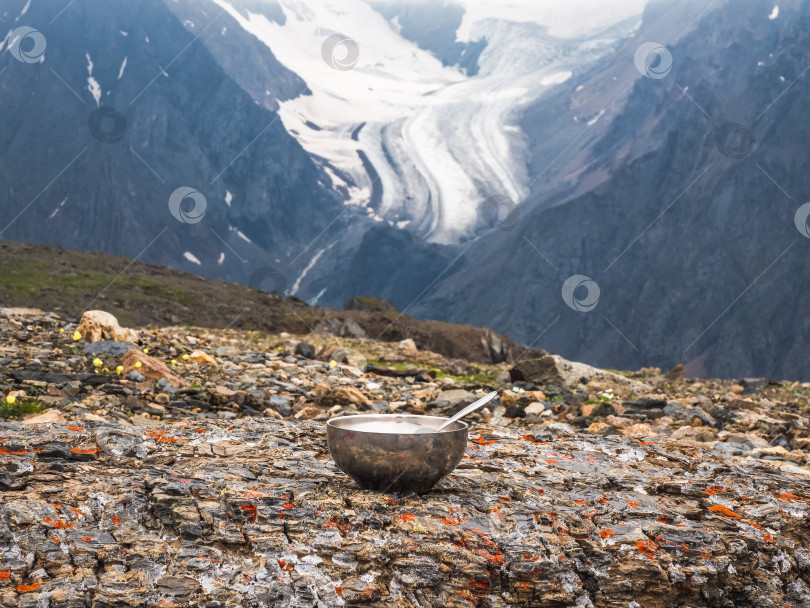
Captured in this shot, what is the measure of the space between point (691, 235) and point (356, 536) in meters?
66.0

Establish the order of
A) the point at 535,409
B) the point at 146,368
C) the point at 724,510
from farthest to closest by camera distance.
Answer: the point at 535,409
the point at 146,368
the point at 724,510

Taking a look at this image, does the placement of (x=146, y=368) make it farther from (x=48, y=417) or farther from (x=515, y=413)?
(x=515, y=413)

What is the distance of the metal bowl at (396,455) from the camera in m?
5.15

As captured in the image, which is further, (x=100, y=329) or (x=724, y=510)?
(x=100, y=329)

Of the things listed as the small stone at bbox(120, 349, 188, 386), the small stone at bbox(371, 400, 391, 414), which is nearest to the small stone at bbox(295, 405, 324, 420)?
the small stone at bbox(371, 400, 391, 414)

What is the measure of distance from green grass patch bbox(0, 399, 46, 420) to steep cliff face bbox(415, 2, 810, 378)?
5544cm

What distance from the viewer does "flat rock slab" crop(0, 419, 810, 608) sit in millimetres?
4414

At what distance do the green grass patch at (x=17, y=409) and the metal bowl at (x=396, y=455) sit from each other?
5370 mm

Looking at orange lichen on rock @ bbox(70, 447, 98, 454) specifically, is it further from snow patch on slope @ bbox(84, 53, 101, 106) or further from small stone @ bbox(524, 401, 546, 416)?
snow patch on slope @ bbox(84, 53, 101, 106)

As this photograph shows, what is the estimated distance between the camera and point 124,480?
5.40 metres

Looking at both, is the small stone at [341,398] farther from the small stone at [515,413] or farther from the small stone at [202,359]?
the small stone at [202,359]

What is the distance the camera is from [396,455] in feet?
17.0

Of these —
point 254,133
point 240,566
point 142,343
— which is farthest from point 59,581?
point 254,133

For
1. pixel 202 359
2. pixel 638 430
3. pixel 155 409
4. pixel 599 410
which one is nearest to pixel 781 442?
pixel 638 430
